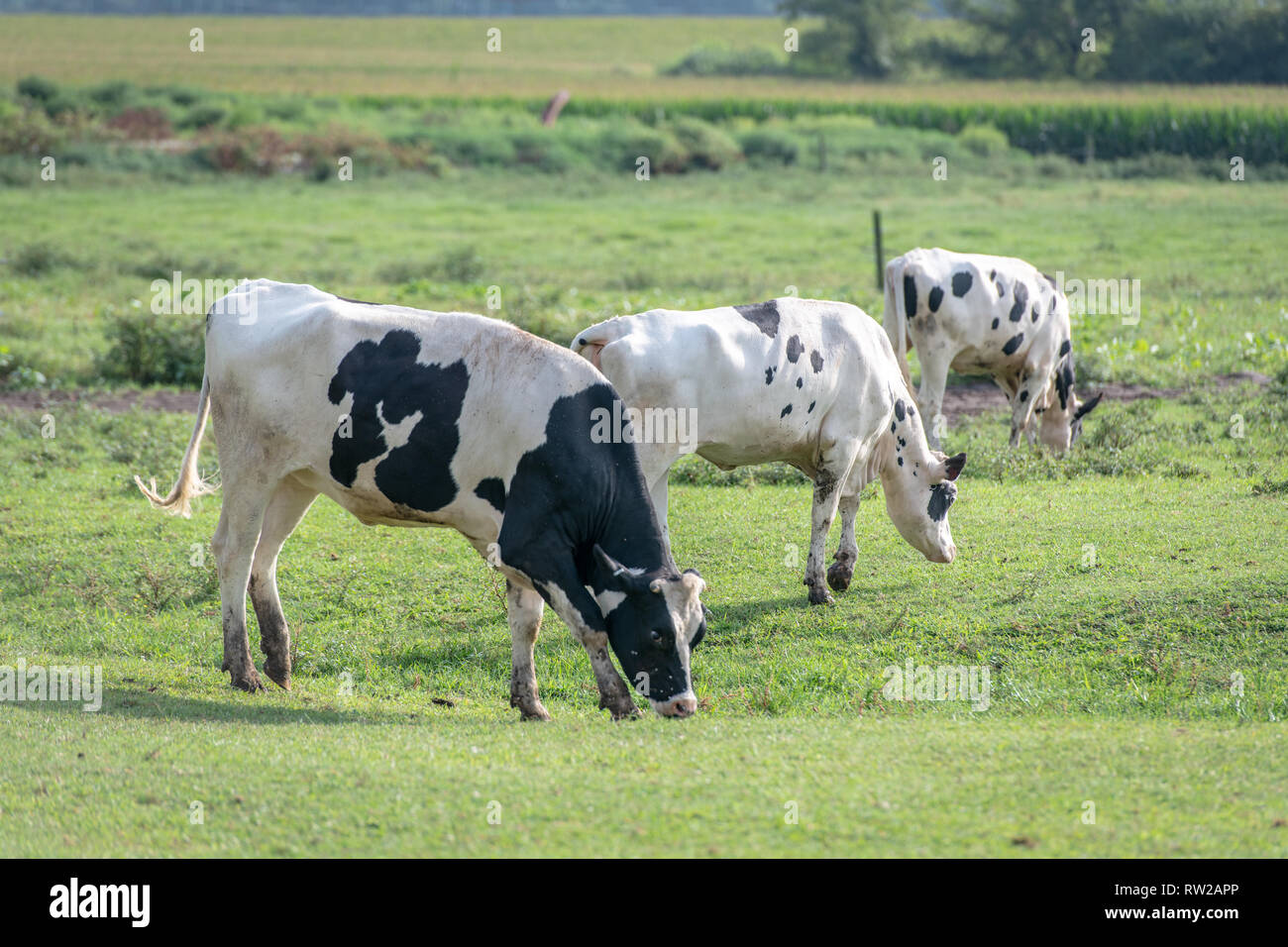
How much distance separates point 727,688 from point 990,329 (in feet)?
22.3

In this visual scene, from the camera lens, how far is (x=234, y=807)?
6203mm

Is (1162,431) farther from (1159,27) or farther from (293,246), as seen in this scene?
(1159,27)

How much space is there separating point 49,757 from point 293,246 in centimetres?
2175

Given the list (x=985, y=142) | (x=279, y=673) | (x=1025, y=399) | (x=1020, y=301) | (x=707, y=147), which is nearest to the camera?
(x=279, y=673)

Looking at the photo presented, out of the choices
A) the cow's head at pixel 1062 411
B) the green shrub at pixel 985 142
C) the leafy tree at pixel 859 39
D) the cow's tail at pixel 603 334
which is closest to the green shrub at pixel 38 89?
the green shrub at pixel 985 142

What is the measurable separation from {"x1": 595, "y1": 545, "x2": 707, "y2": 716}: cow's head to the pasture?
0.66 ft

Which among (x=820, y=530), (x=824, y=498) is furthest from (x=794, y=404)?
(x=820, y=530)

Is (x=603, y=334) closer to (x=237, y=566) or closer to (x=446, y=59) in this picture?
(x=237, y=566)
